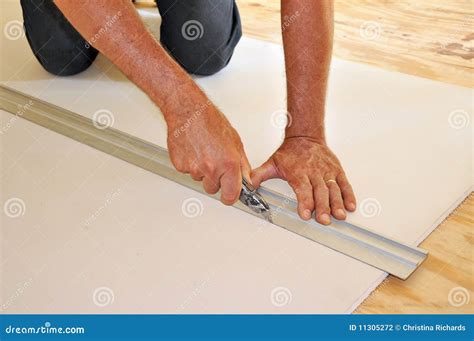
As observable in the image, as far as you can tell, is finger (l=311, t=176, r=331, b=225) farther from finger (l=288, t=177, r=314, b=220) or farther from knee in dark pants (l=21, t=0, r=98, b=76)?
knee in dark pants (l=21, t=0, r=98, b=76)

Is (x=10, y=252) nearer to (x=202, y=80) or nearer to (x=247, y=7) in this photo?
(x=202, y=80)

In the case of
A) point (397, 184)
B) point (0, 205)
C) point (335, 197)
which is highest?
point (0, 205)

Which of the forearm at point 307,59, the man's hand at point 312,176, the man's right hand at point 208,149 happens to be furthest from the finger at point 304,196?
the man's right hand at point 208,149

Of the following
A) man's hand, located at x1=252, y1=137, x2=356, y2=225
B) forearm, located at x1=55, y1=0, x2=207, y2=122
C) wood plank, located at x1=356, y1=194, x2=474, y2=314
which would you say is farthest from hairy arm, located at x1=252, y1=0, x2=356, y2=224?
forearm, located at x1=55, y1=0, x2=207, y2=122

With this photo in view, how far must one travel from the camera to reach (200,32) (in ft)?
A: 7.84

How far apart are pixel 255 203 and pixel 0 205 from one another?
0.72 m

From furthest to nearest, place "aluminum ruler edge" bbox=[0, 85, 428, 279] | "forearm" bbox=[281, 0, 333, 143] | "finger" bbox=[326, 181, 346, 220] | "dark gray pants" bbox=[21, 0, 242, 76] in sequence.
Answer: "dark gray pants" bbox=[21, 0, 242, 76] → "forearm" bbox=[281, 0, 333, 143] → "finger" bbox=[326, 181, 346, 220] → "aluminum ruler edge" bbox=[0, 85, 428, 279]

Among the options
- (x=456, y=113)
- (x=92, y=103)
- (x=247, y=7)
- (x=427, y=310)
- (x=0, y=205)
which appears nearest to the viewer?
(x=427, y=310)

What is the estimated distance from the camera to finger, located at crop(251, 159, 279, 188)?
1709mm

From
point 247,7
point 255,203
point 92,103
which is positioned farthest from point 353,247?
point 247,7

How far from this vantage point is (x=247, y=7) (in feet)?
10.8

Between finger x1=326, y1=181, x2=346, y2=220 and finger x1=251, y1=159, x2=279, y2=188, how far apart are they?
18 cm

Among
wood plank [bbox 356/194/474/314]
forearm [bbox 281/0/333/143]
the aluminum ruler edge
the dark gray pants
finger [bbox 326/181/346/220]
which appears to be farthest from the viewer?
the dark gray pants

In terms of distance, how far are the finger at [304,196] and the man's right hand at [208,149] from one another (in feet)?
0.82
